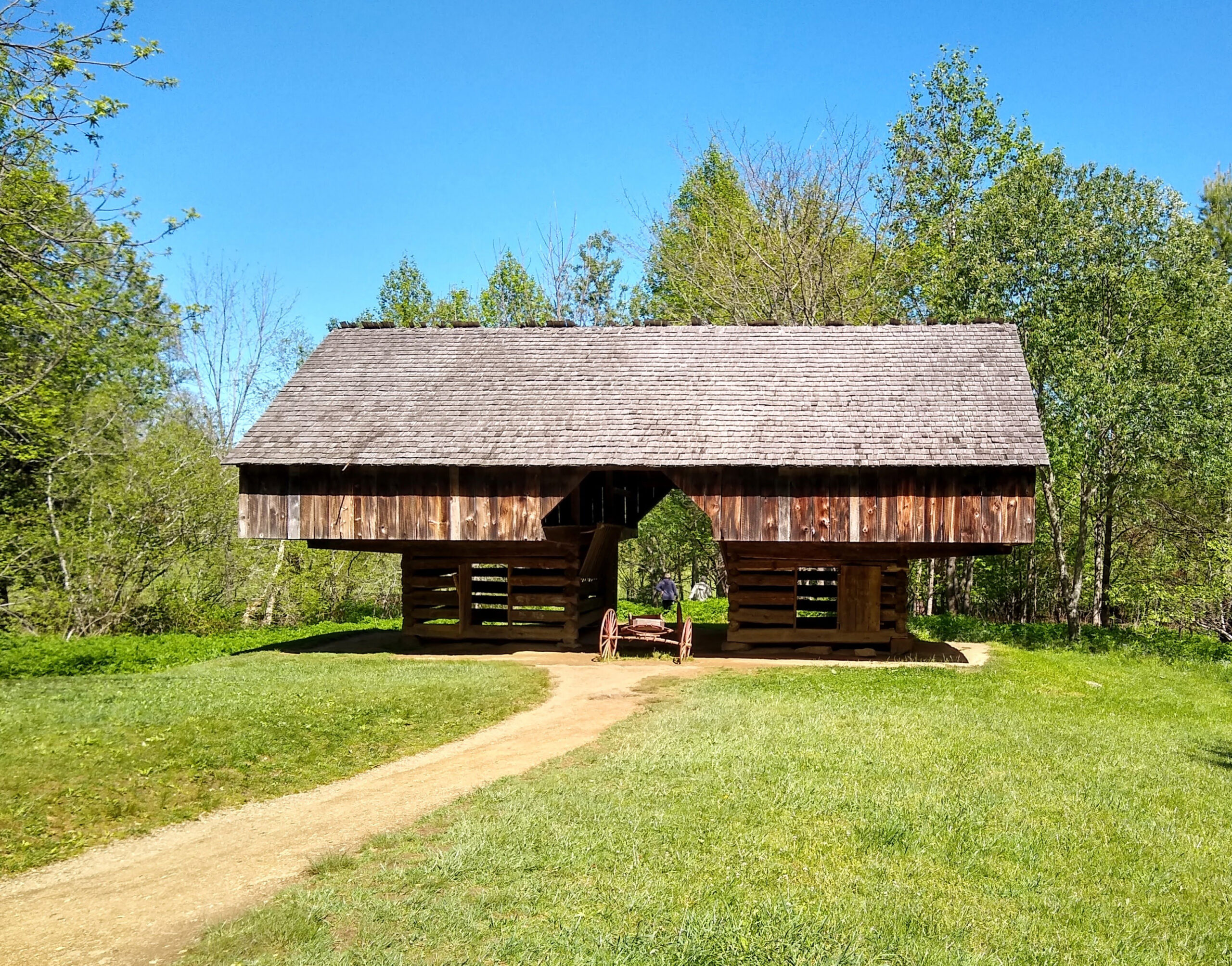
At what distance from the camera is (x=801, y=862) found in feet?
21.6

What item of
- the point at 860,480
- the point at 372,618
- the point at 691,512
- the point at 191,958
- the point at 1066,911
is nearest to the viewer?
the point at 191,958

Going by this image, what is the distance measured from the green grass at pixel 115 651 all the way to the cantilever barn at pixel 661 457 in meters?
2.71

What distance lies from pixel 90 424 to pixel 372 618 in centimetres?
924

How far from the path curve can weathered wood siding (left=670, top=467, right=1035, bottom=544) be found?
780cm

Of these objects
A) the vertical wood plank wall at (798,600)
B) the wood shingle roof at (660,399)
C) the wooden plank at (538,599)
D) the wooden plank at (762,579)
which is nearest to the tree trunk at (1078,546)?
the wood shingle roof at (660,399)

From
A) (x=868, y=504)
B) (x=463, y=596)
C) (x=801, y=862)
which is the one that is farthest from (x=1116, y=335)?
(x=801, y=862)

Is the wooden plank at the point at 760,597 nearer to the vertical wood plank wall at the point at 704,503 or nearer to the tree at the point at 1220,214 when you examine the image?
the vertical wood plank wall at the point at 704,503

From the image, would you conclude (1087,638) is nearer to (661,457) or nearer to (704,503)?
(704,503)

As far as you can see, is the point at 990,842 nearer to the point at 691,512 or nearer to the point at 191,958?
the point at 191,958

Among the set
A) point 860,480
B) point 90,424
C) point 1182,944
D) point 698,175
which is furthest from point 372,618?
point 1182,944

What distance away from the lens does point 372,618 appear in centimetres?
2872

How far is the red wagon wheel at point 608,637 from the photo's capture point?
18094 mm

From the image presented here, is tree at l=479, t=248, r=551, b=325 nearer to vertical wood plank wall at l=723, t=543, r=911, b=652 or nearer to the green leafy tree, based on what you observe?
the green leafy tree

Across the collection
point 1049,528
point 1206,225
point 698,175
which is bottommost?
point 1049,528
